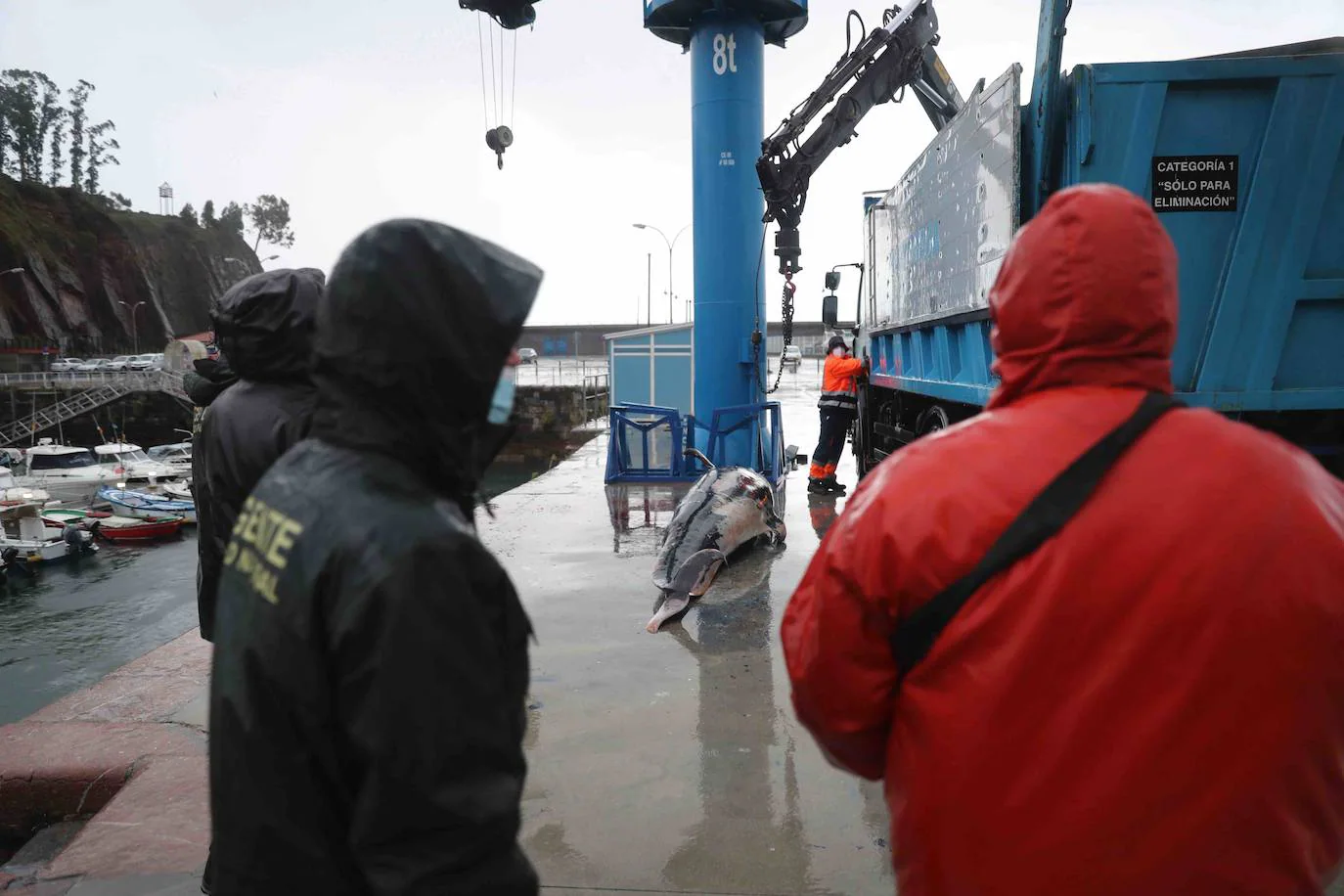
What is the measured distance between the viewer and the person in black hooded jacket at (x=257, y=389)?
253 centimetres

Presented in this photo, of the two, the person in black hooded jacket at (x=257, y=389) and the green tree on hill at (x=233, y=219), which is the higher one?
the green tree on hill at (x=233, y=219)

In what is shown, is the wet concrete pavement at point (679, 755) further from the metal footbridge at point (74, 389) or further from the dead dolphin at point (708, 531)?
the metal footbridge at point (74, 389)

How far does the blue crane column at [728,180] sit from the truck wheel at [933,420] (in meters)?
2.58

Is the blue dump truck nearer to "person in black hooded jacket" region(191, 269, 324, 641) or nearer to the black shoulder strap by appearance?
the black shoulder strap

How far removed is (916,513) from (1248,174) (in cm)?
418

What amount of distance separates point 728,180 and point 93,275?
70.0 m

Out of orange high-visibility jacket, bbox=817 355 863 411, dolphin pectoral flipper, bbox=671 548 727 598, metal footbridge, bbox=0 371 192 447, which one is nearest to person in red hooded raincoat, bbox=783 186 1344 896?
dolphin pectoral flipper, bbox=671 548 727 598

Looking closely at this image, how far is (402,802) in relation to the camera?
113 cm

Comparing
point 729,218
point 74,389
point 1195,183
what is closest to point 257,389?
point 1195,183

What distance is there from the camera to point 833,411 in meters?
9.90

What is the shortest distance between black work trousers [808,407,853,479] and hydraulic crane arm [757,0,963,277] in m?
2.21

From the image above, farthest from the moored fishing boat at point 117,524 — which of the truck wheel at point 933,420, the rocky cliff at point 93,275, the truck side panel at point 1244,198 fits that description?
the truck side panel at point 1244,198

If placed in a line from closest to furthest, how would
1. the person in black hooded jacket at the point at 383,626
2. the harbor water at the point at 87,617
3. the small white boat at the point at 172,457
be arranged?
the person in black hooded jacket at the point at 383,626 → the harbor water at the point at 87,617 → the small white boat at the point at 172,457

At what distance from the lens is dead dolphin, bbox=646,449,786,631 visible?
5.77 m
